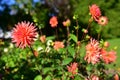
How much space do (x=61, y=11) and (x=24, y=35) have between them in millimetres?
25919

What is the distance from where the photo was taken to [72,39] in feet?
15.7

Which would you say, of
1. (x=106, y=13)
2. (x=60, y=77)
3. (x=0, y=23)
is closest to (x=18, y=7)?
(x=0, y=23)

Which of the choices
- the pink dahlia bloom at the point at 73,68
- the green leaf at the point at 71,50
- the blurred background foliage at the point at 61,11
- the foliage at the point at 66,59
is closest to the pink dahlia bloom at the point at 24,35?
the foliage at the point at 66,59

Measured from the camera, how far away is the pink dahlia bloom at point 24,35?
4.05 metres

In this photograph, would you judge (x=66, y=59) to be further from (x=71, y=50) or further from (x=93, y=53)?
(x=93, y=53)

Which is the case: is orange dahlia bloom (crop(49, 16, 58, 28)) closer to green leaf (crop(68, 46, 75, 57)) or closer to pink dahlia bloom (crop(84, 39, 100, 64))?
green leaf (crop(68, 46, 75, 57))

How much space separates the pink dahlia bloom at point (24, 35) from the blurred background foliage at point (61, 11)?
49.3 feet

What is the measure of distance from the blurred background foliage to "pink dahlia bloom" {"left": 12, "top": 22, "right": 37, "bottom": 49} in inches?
592

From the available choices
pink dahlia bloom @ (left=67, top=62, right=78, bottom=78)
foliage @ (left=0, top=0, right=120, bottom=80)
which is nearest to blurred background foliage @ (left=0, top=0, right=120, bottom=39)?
foliage @ (left=0, top=0, right=120, bottom=80)

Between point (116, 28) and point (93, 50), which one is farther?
point (116, 28)

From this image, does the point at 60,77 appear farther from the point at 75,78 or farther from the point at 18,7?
the point at 18,7

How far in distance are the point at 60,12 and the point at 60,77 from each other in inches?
971

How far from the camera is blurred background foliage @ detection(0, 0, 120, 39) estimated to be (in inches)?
1025

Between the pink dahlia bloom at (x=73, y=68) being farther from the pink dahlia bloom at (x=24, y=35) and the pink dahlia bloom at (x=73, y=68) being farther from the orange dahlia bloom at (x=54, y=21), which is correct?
the orange dahlia bloom at (x=54, y=21)
